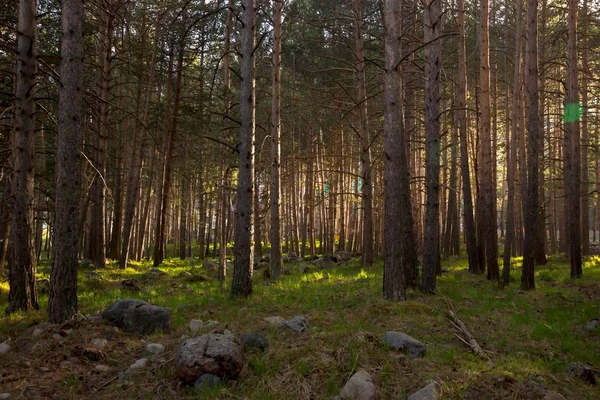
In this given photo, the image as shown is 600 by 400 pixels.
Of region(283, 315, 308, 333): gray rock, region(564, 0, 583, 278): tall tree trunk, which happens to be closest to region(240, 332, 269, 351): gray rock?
region(283, 315, 308, 333): gray rock

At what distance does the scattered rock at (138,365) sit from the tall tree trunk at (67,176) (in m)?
1.89

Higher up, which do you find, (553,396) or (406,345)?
(406,345)

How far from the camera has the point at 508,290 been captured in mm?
10719

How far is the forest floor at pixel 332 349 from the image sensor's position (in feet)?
14.9

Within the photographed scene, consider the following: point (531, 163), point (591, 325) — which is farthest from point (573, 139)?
point (591, 325)

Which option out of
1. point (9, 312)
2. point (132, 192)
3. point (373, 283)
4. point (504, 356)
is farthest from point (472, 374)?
point (132, 192)

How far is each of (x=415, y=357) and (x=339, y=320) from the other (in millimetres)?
1855

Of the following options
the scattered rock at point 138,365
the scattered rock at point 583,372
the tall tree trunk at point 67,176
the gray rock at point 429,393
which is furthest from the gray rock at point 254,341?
the scattered rock at point 583,372

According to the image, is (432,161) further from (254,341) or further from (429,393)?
(429,393)

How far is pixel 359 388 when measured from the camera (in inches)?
172

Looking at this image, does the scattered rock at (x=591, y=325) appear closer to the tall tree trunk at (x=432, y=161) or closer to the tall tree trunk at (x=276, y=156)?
the tall tree trunk at (x=432, y=161)

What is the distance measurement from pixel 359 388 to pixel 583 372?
2828 mm

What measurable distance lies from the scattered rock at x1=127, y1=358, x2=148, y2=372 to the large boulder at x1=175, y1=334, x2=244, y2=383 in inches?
23.7

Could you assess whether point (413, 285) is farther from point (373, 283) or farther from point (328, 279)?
point (328, 279)
